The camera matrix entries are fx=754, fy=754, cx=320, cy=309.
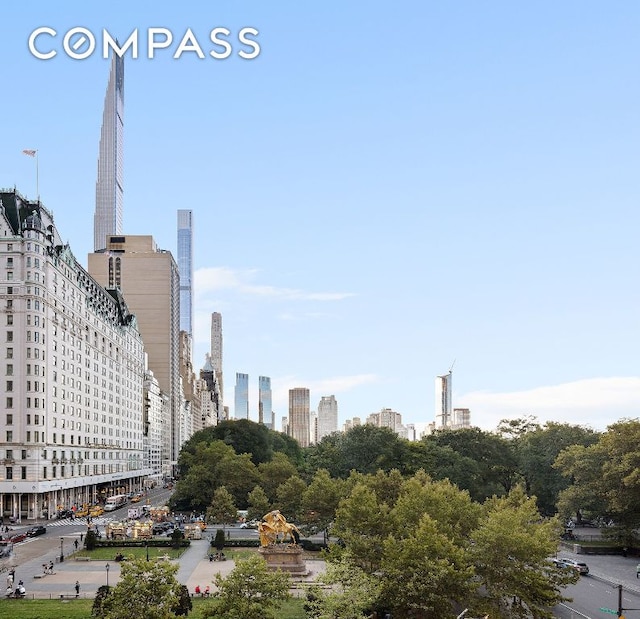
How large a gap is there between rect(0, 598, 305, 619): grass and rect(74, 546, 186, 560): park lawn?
72.3 feet

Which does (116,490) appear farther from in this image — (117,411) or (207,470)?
(207,470)

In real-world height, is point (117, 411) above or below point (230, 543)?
above

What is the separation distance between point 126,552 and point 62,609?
28.8 metres

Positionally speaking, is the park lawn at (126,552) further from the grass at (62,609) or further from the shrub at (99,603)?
the shrub at (99,603)

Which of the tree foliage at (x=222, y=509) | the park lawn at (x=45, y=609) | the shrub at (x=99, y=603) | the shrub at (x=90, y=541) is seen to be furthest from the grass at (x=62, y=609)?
the tree foliage at (x=222, y=509)

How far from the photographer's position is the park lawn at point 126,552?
85419mm

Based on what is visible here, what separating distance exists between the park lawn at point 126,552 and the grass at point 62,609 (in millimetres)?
22042

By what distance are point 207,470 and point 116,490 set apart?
211 ft

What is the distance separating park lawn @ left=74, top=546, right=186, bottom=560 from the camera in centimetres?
8542

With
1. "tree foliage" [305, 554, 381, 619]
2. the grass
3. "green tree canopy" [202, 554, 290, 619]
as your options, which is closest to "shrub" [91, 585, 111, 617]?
the grass

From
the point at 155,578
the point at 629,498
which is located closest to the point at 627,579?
the point at 629,498

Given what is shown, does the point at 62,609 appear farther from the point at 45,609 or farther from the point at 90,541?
the point at 90,541

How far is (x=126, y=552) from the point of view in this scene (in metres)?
87.9

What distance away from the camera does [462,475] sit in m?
116
